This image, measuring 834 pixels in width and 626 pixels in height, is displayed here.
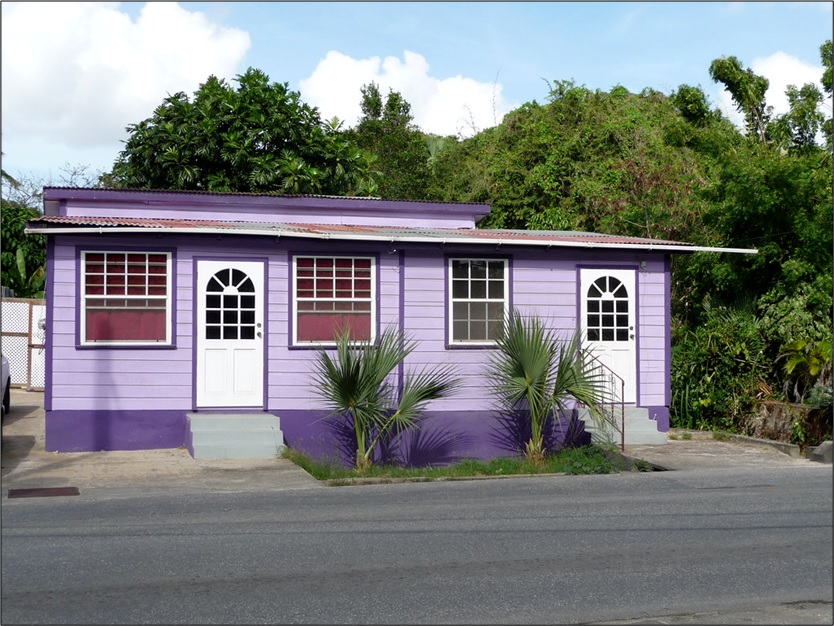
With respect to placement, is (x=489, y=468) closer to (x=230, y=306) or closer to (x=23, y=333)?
(x=230, y=306)

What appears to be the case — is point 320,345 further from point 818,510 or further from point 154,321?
point 818,510

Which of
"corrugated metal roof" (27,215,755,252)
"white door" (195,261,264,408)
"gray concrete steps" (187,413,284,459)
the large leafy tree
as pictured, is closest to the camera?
"gray concrete steps" (187,413,284,459)

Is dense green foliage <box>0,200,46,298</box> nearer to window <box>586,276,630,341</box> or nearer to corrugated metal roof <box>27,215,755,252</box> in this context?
corrugated metal roof <box>27,215,755,252</box>

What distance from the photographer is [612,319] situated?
16328mm

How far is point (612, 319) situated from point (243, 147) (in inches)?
475

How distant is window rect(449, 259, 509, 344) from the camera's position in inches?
617

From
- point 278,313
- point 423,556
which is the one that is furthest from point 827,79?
point 423,556

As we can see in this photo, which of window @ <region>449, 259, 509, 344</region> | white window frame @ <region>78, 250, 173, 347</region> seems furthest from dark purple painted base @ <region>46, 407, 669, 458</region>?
window @ <region>449, 259, 509, 344</region>

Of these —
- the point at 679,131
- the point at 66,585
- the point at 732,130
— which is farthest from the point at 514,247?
the point at 732,130

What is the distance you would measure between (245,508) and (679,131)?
19.4 metres

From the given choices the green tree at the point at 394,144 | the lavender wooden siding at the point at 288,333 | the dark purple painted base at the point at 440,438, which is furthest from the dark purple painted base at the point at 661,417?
the green tree at the point at 394,144

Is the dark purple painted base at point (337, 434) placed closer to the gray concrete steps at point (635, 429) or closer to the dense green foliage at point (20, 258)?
the gray concrete steps at point (635, 429)

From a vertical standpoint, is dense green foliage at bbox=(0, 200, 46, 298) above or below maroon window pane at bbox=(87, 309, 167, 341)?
above

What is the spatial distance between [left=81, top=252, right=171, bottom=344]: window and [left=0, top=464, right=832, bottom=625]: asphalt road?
4049 millimetres
